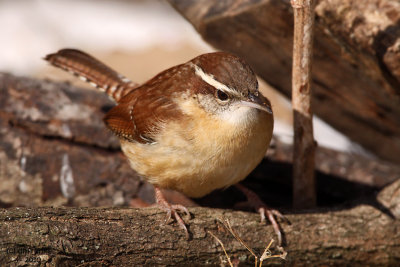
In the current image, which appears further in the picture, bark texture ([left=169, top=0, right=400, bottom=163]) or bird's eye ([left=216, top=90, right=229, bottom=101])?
bark texture ([left=169, top=0, right=400, bottom=163])

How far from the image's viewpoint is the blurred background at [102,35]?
9.06 metres

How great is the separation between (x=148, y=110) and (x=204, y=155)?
69cm

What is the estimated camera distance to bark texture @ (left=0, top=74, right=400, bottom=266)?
321cm

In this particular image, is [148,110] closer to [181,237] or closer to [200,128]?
[200,128]

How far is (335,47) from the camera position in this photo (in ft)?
14.5

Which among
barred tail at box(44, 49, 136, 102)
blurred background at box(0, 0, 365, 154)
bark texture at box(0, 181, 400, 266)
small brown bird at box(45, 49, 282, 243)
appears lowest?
blurred background at box(0, 0, 365, 154)

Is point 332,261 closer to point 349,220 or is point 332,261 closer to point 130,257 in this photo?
point 349,220

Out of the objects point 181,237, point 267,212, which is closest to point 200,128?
point 181,237

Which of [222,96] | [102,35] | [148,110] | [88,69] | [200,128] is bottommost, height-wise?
[102,35]

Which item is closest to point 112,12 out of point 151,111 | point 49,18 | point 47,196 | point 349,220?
point 49,18

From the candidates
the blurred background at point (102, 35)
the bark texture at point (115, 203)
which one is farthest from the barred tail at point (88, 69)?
the blurred background at point (102, 35)

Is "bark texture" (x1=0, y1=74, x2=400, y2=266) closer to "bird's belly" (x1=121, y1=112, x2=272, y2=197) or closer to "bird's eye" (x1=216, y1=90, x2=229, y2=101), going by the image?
"bird's belly" (x1=121, y1=112, x2=272, y2=197)

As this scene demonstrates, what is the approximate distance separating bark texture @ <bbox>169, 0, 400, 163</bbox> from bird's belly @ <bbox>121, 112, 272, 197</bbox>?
45.3 inches

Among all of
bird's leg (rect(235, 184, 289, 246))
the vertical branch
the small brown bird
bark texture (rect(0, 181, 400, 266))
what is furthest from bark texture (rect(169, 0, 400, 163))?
bird's leg (rect(235, 184, 289, 246))
